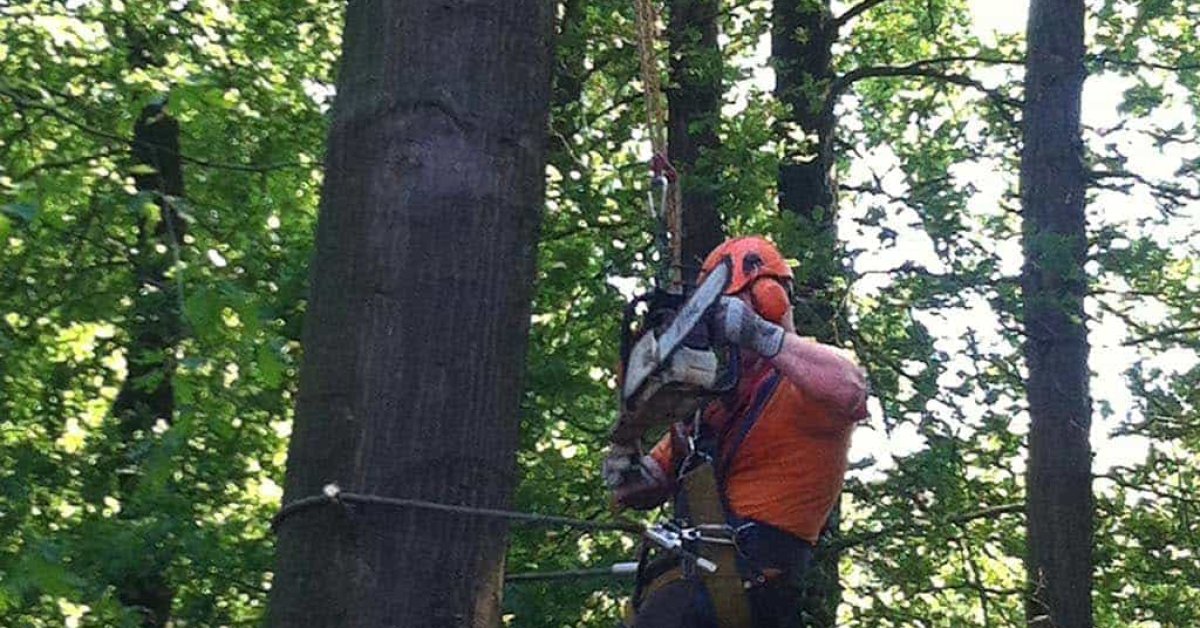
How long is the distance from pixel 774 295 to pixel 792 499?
0.52m

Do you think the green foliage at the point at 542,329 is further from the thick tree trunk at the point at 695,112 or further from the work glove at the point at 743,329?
the work glove at the point at 743,329

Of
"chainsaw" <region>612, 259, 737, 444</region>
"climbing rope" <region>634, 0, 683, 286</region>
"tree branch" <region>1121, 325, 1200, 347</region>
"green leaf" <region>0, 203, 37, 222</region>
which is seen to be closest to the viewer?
"green leaf" <region>0, 203, 37, 222</region>

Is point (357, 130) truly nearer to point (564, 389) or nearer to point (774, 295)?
point (774, 295)

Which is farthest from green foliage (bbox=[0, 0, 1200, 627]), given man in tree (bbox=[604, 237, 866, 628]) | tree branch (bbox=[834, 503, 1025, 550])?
man in tree (bbox=[604, 237, 866, 628])

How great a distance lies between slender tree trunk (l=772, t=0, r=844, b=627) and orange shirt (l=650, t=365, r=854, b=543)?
2.30 metres

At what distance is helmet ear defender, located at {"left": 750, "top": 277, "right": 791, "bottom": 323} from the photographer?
3.87 m

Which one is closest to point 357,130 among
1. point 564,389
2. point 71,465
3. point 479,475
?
point 479,475

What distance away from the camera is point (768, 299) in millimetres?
3879

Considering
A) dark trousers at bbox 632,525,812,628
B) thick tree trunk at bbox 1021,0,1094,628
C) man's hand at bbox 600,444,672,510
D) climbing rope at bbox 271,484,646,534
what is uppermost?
thick tree trunk at bbox 1021,0,1094,628

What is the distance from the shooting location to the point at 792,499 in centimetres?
392

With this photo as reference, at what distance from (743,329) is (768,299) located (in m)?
0.28

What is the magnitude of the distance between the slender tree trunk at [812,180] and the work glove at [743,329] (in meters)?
2.72

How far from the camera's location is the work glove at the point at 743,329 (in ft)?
11.7

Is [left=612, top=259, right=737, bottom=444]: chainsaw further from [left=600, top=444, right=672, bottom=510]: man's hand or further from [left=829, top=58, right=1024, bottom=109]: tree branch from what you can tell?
[left=829, top=58, right=1024, bottom=109]: tree branch
